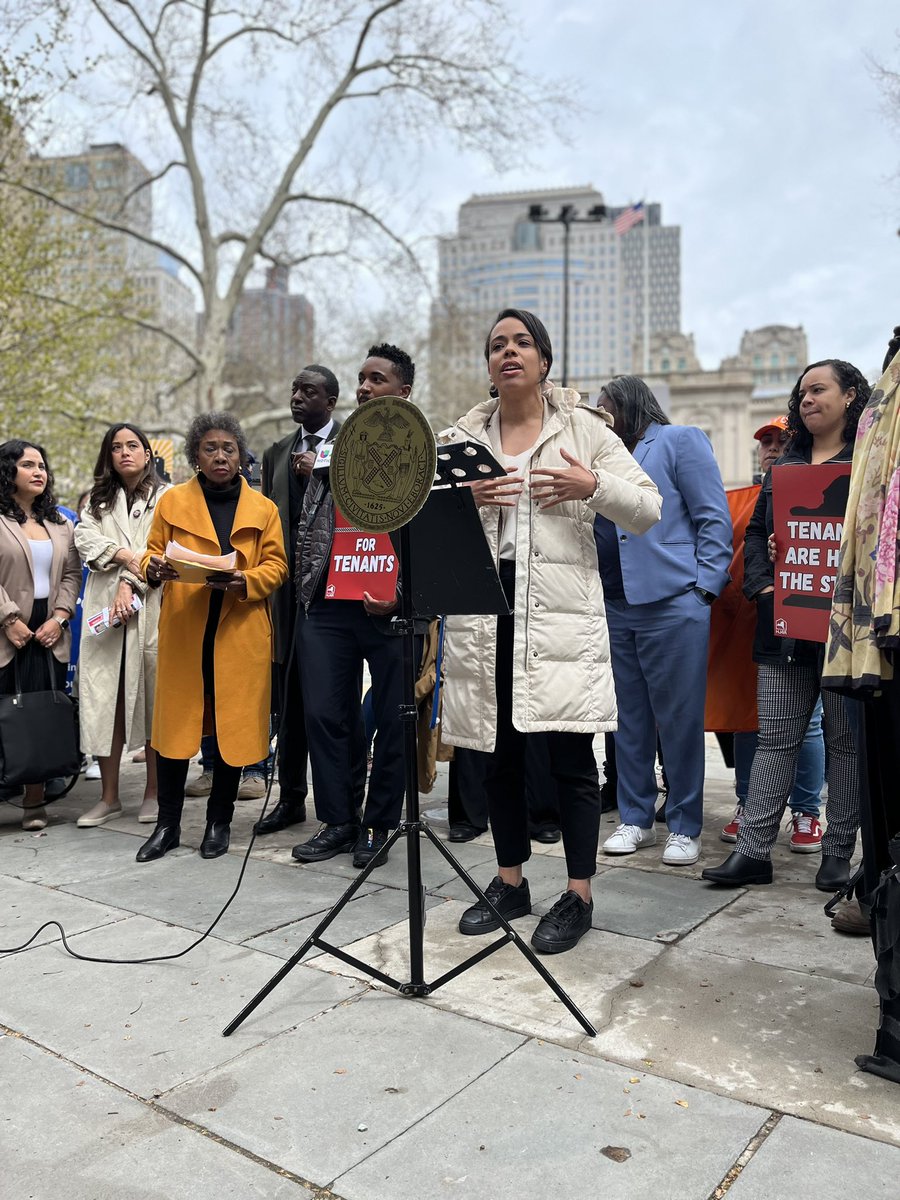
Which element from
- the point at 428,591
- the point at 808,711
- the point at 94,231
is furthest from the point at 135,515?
the point at 94,231

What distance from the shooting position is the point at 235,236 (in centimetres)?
2370

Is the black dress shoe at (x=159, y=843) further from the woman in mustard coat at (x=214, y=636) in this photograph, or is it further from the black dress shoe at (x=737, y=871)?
the black dress shoe at (x=737, y=871)

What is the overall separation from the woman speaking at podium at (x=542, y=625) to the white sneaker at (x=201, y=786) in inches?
125

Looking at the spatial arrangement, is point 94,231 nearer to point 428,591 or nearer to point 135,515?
point 135,515

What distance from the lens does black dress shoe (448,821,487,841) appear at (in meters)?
5.28

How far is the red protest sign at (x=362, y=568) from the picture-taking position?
15.6 ft

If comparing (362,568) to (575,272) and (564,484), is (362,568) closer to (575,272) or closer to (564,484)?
(564,484)

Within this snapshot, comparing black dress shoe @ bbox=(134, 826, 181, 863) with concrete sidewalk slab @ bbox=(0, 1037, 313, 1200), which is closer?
concrete sidewalk slab @ bbox=(0, 1037, 313, 1200)

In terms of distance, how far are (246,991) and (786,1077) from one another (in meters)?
1.63

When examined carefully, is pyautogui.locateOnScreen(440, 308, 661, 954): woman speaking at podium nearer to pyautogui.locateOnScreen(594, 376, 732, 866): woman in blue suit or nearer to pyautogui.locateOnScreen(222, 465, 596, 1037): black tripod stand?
pyautogui.locateOnScreen(222, 465, 596, 1037): black tripod stand

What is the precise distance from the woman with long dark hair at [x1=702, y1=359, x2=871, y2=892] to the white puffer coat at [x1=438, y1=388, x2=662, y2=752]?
3.61ft

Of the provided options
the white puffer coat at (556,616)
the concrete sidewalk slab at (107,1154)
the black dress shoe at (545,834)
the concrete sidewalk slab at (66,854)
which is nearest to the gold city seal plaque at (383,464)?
the white puffer coat at (556,616)

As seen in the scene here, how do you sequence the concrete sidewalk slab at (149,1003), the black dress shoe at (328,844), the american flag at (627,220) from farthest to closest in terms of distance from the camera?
the american flag at (627,220) < the black dress shoe at (328,844) < the concrete sidewalk slab at (149,1003)

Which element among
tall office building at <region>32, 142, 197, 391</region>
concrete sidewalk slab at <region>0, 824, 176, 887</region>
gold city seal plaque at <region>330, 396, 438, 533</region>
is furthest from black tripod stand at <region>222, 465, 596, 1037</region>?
tall office building at <region>32, 142, 197, 391</region>
